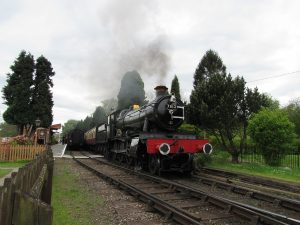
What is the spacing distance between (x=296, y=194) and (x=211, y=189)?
228cm

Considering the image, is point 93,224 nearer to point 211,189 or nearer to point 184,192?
point 184,192

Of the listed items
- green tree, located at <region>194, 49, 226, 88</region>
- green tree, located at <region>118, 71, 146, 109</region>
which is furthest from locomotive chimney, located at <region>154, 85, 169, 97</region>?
green tree, located at <region>194, 49, 226, 88</region>

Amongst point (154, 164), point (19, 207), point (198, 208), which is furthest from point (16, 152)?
point (19, 207)

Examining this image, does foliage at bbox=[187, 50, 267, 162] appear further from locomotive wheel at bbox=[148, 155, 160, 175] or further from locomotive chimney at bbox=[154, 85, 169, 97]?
locomotive wheel at bbox=[148, 155, 160, 175]

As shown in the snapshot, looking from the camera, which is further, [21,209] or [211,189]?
[211,189]

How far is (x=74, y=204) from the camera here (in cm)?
724

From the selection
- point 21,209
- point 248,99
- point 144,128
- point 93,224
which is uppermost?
point 248,99

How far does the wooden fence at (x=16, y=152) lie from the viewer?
1786 centimetres

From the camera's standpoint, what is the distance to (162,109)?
1187cm

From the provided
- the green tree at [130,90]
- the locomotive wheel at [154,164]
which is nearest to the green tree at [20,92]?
the green tree at [130,90]

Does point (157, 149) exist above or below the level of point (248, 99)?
below

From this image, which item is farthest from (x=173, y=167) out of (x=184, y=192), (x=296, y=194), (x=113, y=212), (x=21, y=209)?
(x=21, y=209)

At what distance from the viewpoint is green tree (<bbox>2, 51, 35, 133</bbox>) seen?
31938 millimetres

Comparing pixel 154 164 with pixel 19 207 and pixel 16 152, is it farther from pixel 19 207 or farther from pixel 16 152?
pixel 16 152
